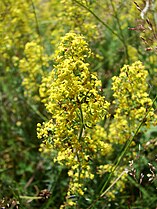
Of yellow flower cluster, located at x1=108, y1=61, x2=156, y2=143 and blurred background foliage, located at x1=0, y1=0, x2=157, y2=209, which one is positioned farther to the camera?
blurred background foliage, located at x1=0, y1=0, x2=157, y2=209

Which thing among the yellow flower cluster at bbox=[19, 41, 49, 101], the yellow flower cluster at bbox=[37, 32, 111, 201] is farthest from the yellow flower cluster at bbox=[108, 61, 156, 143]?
the yellow flower cluster at bbox=[19, 41, 49, 101]

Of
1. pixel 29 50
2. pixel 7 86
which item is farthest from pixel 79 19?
pixel 7 86

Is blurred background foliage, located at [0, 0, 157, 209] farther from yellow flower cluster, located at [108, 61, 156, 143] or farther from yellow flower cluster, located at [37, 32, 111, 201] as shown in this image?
yellow flower cluster, located at [37, 32, 111, 201]

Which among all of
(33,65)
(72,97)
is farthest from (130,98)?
(33,65)

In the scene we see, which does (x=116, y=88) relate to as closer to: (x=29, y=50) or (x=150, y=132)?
(x=150, y=132)

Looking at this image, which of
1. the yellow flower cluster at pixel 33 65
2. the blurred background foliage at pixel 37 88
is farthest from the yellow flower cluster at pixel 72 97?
the yellow flower cluster at pixel 33 65

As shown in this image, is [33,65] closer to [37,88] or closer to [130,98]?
[37,88]

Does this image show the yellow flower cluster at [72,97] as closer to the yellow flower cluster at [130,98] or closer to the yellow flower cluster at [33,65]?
the yellow flower cluster at [130,98]
